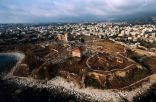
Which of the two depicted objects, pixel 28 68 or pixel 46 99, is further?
pixel 28 68

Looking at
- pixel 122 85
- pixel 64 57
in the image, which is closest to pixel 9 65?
pixel 64 57

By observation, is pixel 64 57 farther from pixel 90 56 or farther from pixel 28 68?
pixel 28 68

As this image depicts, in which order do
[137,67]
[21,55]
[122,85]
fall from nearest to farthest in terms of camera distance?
1. [122,85]
2. [137,67]
3. [21,55]

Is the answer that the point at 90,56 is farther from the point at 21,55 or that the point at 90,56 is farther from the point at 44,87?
the point at 21,55

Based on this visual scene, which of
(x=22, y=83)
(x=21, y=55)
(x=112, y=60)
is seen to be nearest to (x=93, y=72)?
(x=112, y=60)

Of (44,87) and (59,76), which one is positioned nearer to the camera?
(44,87)

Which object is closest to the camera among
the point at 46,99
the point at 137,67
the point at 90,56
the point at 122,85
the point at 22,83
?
the point at 46,99
